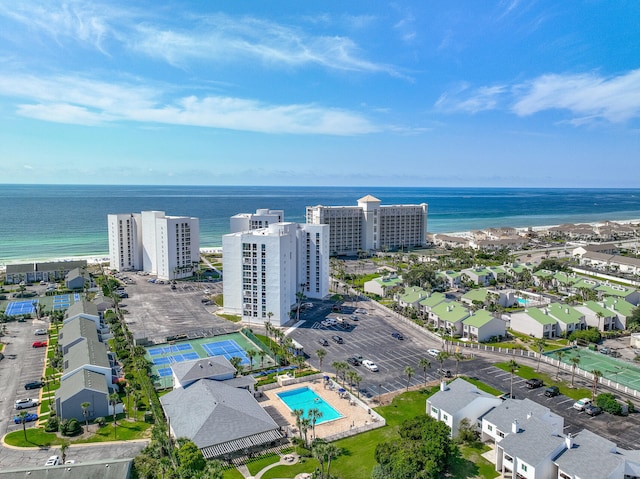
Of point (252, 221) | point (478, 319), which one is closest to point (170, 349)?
point (478, 319)

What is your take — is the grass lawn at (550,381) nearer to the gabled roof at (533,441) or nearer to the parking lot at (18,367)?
the gabled roof at (533,441)

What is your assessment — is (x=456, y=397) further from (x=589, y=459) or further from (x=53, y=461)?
(x=53, y=461)

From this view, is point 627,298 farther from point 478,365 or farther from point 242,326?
point 242,326

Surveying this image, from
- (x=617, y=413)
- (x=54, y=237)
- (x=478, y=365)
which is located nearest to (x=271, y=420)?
(x=478, y=365)

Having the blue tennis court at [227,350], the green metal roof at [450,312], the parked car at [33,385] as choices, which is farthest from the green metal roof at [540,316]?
the parked car at [33,385]

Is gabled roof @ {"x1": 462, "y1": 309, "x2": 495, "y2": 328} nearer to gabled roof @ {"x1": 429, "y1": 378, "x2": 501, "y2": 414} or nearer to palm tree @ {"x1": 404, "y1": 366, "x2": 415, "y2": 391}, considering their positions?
palm tree @ {"x1": 404, "y1": 366, "x2": 415, "y2": 391}

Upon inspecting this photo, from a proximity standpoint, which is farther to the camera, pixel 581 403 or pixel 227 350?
pixel 227 350
